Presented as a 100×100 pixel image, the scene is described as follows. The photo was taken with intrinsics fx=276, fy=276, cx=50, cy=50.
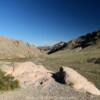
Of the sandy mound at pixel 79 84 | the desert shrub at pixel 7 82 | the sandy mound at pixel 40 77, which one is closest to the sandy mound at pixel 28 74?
the sandy mound at pixel 40 77

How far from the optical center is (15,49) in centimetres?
5919

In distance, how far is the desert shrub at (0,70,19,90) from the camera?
61.7 ft

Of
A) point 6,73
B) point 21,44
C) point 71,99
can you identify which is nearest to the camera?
point 71,99

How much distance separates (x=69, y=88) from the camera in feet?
60.5

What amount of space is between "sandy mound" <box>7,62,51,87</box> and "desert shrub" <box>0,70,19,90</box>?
0.47 meters

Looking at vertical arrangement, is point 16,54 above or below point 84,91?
above

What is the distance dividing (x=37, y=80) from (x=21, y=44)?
140 feet

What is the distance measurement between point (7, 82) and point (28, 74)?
212 cm

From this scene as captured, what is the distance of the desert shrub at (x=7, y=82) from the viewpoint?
1881cm

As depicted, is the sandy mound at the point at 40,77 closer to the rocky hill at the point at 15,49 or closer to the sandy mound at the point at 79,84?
the sandy mound at the point at 79,84

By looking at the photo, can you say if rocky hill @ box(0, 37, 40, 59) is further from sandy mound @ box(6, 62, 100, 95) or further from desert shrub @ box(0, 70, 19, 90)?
desert shrub @ box(0, 70, 19, 90)

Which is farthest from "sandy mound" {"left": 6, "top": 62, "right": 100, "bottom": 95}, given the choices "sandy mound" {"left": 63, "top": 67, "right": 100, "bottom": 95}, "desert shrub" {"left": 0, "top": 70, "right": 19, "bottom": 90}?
"desert shrub" {"left": 0, "top": 70, "right": 19, "bottom": 90}

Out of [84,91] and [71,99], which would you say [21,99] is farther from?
[84,91]

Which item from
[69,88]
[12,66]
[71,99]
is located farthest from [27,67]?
[71,99]
